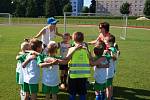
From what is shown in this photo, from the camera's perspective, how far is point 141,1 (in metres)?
152

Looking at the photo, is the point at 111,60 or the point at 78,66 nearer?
the point at 78,66

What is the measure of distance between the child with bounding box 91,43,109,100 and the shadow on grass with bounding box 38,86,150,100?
4.96 ft

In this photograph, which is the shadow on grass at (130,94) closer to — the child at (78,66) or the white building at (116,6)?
the child at (78,66)

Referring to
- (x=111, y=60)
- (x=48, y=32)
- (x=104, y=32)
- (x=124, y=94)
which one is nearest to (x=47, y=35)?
(x=48, y=32)

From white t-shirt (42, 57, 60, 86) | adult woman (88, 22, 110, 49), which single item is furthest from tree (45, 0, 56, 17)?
white t-shirt (42, 57, 60, 86)

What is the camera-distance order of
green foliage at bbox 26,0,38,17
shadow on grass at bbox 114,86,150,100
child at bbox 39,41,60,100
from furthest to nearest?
green foliage at bbox 26,0,38,17 → shadow on grass at bbox 114,86,150,100 → child at bbox 39,41,60,100

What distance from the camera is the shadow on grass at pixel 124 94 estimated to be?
9748 mm

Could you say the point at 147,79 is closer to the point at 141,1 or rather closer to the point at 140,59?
the point at 140,59

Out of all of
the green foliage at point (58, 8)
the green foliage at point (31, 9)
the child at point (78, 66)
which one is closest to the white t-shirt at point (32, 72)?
the child at point (78, 66)

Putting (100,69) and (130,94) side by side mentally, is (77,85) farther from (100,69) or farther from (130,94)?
(130,94)

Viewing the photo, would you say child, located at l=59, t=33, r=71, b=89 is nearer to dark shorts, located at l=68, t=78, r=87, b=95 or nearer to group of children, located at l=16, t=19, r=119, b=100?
group of children, located at l=16, t=19, r=119, b=100

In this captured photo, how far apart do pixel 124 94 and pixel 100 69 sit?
2.40 meters

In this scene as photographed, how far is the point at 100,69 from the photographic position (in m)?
8.12

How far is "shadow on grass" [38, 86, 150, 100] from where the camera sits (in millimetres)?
9748
